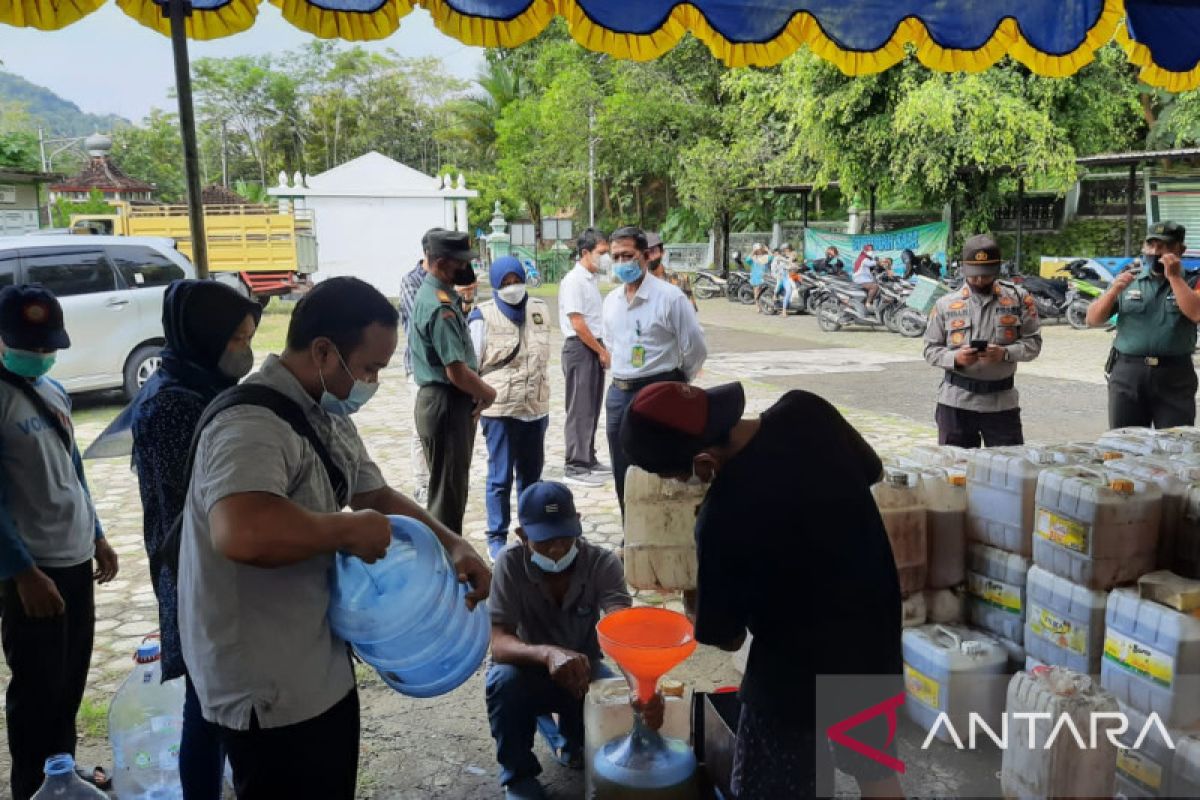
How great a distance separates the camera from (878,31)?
14.2 ft

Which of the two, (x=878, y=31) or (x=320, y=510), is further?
(x=878, y=31)

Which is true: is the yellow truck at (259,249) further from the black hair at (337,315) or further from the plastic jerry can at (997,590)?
the black hair at (337,315)

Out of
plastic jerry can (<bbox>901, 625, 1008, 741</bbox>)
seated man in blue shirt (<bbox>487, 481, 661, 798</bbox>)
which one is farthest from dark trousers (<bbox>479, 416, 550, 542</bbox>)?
plastic jerry can (<bbox>901, 625, 1008, 741</bbox>)

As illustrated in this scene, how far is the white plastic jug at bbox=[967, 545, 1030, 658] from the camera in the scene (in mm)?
3359

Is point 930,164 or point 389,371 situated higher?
point 930,164

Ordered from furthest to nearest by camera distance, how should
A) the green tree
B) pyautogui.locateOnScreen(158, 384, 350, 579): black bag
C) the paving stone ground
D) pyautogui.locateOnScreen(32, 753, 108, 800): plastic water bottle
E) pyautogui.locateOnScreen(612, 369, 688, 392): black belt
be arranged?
the green tree → pyautogui.locateOnScreen(612, 369, 688, 392): black belt → the paving stone ground → pyautogui.locateOnScreen(32, 753, 108, 800): plastic water bottle → pyautogui.locateOnScreen(158, 384, 350, 579): black bag

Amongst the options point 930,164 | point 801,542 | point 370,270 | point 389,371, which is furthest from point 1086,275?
point 370,270

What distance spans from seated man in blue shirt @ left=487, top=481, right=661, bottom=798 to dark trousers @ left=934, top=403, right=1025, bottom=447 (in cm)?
257

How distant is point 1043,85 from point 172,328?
698 inches

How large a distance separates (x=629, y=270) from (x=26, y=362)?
3.41 meters

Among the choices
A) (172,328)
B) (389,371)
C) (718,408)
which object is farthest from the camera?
(389,371)

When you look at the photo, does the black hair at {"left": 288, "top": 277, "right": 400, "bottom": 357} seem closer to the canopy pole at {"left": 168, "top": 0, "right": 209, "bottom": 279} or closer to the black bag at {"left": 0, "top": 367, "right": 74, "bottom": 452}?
the black bag at {"left": 0, "top": 367, "right": 74, "bottom": 452}

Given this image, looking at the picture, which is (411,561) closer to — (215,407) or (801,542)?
(215,407)

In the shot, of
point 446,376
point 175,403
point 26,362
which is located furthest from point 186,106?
point 446,376
